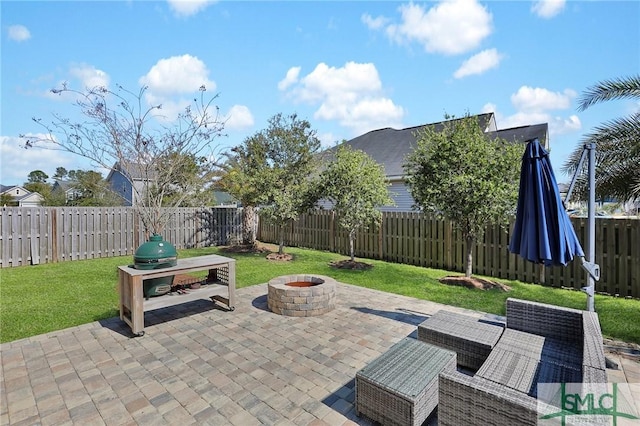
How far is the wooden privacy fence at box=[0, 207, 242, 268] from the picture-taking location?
9211 millimetres

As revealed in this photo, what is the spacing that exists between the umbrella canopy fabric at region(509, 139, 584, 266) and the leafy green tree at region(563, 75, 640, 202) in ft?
10.3

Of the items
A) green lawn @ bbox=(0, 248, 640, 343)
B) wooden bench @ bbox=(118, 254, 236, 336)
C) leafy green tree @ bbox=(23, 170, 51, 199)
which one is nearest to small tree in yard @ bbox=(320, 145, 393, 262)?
green lawn @ bbox=(0, 248, 640, 343)

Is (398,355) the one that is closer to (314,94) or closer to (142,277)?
(142,277)

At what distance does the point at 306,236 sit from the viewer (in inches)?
511

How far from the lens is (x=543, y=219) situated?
10.8 ft

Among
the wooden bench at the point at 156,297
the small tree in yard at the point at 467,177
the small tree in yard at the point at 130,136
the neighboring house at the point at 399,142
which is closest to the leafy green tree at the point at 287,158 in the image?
the small tree in yard at the point at 130,136

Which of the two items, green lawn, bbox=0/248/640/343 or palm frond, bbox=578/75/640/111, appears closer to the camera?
green lawn, bbox=0/248/640/343

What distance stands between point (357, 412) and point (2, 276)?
9955 mm

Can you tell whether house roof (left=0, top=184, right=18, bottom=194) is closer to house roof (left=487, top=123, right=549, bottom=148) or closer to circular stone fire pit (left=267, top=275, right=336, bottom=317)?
circular stone fire pit (left=267, top=275, right=336, bottom=317)

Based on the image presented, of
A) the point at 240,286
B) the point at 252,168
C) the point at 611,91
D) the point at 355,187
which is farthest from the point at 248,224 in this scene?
the point at 611,91

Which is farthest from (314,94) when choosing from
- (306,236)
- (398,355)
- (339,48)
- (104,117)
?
(398,355)

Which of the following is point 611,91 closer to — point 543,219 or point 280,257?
point 543,219

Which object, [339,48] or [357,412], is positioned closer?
[357,412]

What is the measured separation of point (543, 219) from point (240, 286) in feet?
18.8
